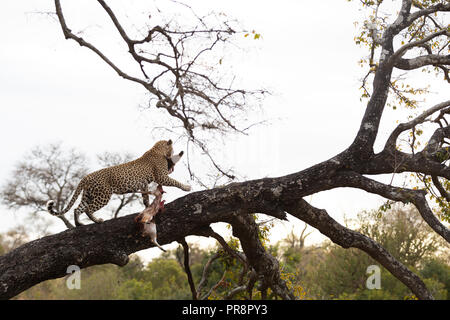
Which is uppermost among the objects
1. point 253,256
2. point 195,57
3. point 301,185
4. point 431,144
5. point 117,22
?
point 117,22

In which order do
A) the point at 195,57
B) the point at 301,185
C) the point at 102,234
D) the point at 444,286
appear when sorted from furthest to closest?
the point at 444,286 → the point at 195,57 → the point at 301,185 → the point at 102,234

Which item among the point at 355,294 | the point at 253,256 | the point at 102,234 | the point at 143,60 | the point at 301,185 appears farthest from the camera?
the point at 355,294

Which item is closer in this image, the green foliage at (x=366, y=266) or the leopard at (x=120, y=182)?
the leopard at (x=120, y=182)

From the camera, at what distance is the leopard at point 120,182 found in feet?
18.0

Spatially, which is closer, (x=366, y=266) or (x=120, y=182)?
(x=120, y=182)

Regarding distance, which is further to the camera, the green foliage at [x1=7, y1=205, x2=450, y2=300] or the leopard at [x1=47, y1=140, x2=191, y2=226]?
the green foliage at [x1=7, y1=205, x2=450, y2=300]

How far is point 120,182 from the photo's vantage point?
5.50m

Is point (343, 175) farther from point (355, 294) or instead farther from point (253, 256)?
point (355, 294)

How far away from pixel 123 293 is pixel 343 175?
49.6 ft

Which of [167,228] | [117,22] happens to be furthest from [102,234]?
[117,22]

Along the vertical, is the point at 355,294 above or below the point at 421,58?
below

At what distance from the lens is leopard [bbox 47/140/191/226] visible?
18.0 feet

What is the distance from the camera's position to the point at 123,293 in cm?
1952
